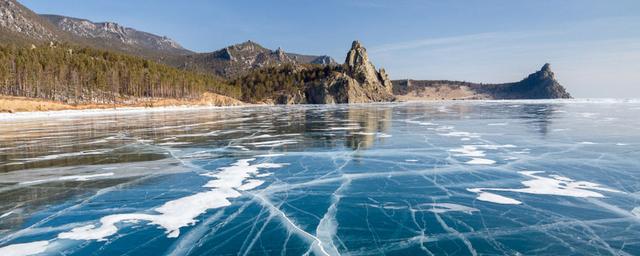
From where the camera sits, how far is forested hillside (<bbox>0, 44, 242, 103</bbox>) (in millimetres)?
92438

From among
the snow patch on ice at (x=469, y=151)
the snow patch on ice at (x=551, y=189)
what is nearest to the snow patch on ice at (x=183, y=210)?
the snow patch on ice at (x=551, y=189)

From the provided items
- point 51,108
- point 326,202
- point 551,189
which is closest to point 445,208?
point 326,202

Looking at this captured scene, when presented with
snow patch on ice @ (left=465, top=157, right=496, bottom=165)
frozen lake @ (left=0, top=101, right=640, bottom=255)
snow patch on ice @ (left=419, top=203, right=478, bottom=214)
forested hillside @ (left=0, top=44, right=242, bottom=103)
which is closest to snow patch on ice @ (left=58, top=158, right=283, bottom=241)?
frozen lake @ (left=0, top=101, right=640, bottom=255)

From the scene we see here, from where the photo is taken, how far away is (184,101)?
127938 millimetres

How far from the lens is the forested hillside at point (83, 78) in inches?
3639

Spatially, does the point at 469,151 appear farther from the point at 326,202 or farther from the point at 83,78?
the point at 83,78

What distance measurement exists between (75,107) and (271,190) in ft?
283

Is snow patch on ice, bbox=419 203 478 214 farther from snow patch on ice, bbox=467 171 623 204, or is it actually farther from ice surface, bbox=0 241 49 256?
ice surface, bbox=0 241 49 256

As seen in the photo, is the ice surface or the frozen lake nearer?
the ice surface

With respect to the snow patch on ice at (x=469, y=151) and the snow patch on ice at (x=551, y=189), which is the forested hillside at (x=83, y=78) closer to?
the snow patch on ice at (x=469, y=151)

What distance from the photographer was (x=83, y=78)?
107 m

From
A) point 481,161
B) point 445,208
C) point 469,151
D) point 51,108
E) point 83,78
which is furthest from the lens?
point 83,78

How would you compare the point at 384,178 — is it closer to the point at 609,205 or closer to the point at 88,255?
the point at 609,205

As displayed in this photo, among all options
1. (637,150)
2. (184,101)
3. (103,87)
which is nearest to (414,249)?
(637,150)
